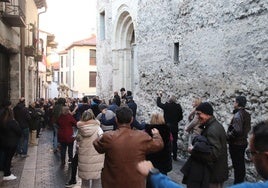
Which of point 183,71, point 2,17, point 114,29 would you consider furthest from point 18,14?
point 114,29

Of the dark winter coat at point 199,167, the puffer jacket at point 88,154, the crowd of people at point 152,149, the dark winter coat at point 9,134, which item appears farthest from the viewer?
the dark winter coat at point 9,134

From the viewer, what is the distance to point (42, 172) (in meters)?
9.64

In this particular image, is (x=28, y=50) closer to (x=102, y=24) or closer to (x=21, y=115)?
(x=21, y=115)

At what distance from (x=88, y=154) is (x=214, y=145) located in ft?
7.83

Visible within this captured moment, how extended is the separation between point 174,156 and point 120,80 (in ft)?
29.6

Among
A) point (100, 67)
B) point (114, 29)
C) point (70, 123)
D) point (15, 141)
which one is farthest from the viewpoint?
point (100, 67)

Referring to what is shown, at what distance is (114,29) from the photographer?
64.2 ft

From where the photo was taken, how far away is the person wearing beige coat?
263 inches

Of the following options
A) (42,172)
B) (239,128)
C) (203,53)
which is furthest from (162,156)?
(203,53)

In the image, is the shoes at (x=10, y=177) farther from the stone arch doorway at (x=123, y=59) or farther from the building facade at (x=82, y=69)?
the building facade at (x=82, y=69)

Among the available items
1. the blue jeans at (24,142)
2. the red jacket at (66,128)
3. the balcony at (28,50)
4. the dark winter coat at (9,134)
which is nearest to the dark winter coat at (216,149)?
the dark winter coat at (9,134)

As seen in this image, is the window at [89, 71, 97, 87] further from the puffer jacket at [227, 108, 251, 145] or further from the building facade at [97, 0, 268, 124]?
the puffer jacket at [227, 108, 251, 145]

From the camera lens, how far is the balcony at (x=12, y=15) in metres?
11.5

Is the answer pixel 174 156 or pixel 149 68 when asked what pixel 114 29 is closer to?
pixel 149 68
